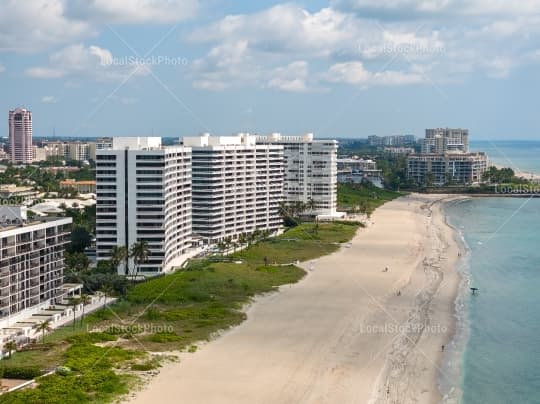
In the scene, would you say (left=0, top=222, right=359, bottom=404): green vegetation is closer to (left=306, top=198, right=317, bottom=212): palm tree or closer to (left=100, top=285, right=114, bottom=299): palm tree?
(left=100, top=285, right=114, bottom=299): palm tree

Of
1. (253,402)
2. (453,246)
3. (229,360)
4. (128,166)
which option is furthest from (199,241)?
(253,402)

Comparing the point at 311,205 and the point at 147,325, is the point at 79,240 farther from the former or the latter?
the point at 311,205

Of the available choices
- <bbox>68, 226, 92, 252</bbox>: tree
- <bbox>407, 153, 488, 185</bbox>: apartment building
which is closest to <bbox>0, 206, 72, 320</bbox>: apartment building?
<bbox>68, 226, 92, 252</bbox>: tree

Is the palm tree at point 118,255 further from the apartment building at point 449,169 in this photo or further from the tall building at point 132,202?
the apartment building at point 449,169

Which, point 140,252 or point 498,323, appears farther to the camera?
point 140,252

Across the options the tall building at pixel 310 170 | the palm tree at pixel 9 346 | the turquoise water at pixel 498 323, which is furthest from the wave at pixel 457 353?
the tall building at pixel 310 170

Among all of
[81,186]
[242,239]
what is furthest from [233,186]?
[81,186]
